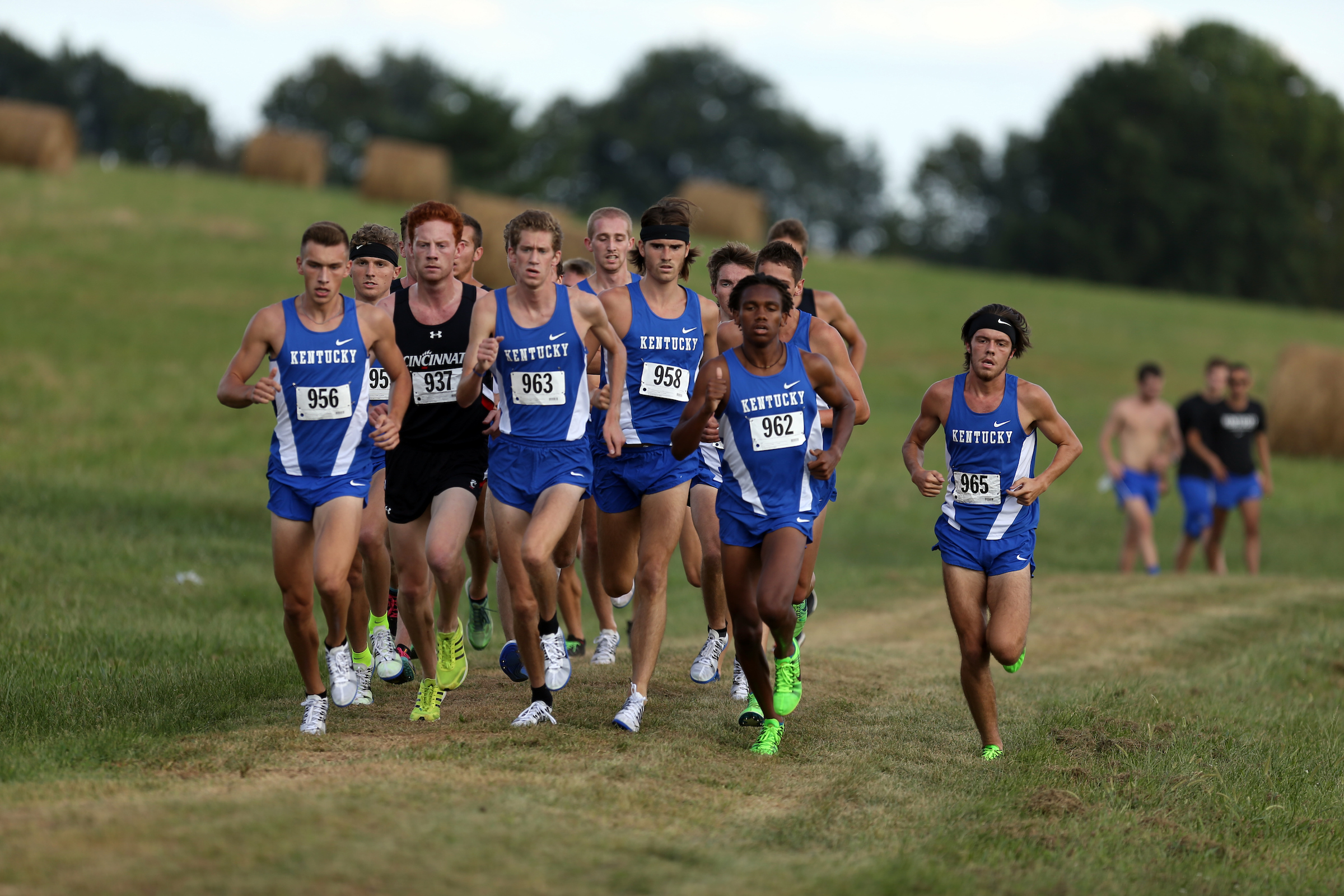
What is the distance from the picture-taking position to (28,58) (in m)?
90.5

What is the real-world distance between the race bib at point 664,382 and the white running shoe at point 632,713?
5.74 feet

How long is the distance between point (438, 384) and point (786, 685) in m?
2.80

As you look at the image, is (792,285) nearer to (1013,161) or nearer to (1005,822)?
(1005,822)

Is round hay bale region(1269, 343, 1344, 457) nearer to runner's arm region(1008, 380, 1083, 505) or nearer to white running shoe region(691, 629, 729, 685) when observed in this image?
white running shoe region(691, 629, 729, 685)

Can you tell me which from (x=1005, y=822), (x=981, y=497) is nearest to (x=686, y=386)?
(x=981, y=497)

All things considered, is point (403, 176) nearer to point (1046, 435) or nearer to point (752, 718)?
point (752, 718)

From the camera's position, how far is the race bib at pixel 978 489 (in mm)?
7723

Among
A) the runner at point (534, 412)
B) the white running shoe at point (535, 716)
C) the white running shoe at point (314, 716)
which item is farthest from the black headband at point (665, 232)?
the white running shoe at point (314, 716)

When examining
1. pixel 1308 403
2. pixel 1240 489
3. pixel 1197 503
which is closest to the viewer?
pixel 1197 503

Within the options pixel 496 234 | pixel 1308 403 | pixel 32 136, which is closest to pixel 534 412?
pixel 1308 403

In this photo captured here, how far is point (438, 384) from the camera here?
8414 millimetres

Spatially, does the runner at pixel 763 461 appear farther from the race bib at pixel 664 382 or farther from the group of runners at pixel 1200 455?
the group of runners at pixel 1200 455

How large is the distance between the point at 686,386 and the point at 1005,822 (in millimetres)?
3240

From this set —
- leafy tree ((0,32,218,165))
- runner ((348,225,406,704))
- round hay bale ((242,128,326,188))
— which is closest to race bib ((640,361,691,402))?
runner ((348,225,406,704))
